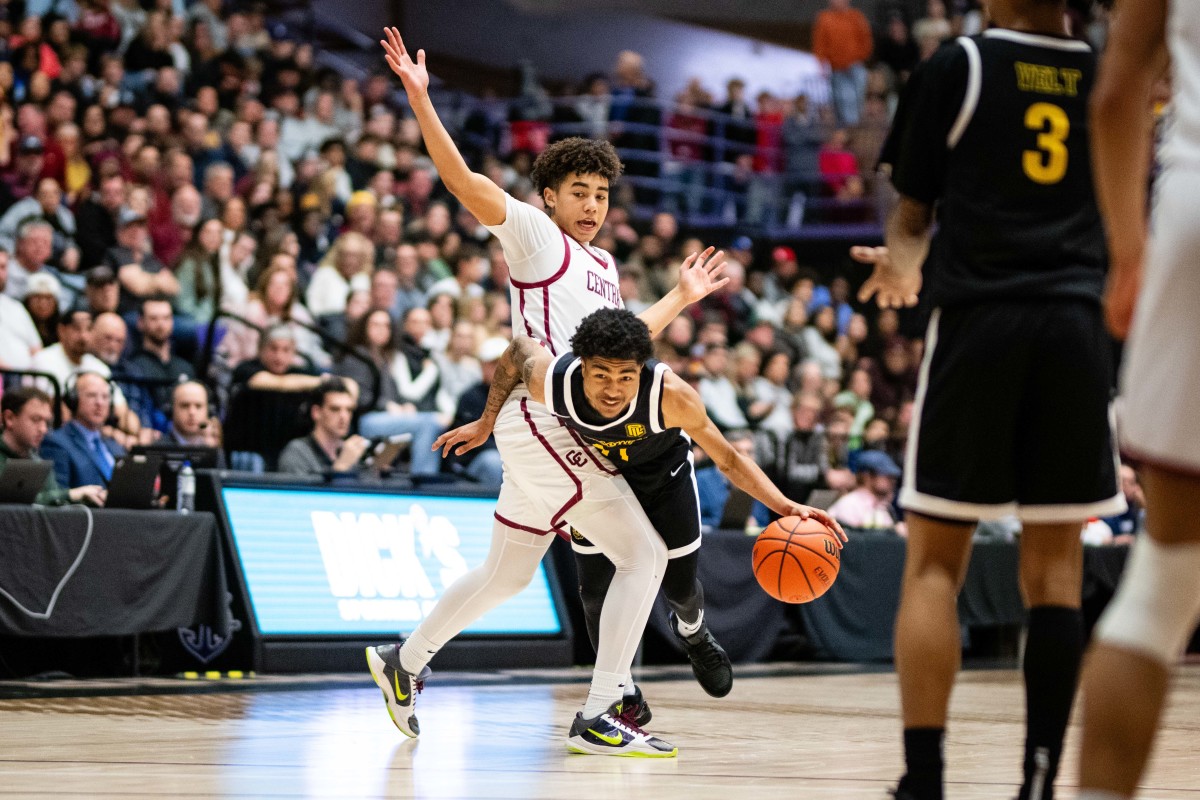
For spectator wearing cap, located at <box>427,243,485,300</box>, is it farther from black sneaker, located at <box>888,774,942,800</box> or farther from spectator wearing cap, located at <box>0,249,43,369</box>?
black sneaker, located at <box>888,774,942,800</box>

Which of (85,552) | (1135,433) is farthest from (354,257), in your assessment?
(1135,433)

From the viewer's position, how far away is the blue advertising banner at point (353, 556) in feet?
29.0

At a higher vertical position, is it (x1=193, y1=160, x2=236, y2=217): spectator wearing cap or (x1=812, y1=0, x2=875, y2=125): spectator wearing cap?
(x1=812, y1=0, x2=875, y2=125): spectator wearing cap

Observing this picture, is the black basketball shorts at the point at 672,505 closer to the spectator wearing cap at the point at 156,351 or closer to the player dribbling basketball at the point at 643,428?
the player dribbling basketball at the point at 643,428

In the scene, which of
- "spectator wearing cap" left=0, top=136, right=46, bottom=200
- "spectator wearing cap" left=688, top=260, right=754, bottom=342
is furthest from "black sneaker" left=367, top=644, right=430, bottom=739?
"spectator wearing cap" left=688, top=260, right=754, bottom=342

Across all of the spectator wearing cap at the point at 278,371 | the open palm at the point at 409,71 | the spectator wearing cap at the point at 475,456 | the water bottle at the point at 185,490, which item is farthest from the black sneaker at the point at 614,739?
the spectator wearing cap at the point at 278,371

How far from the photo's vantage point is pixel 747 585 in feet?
35.9

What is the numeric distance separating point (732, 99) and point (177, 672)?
49.0ft

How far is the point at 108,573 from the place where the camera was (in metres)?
8.23

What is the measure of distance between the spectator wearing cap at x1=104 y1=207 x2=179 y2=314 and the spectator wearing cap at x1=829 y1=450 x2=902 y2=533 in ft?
17.7

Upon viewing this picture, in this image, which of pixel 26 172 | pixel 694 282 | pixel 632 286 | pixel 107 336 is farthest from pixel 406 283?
pixel 694 282

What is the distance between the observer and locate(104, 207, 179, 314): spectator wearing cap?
11.2 m

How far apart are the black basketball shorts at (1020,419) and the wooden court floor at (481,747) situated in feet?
4.15

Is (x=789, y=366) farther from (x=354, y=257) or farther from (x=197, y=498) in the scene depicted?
(x=197, y=498)
